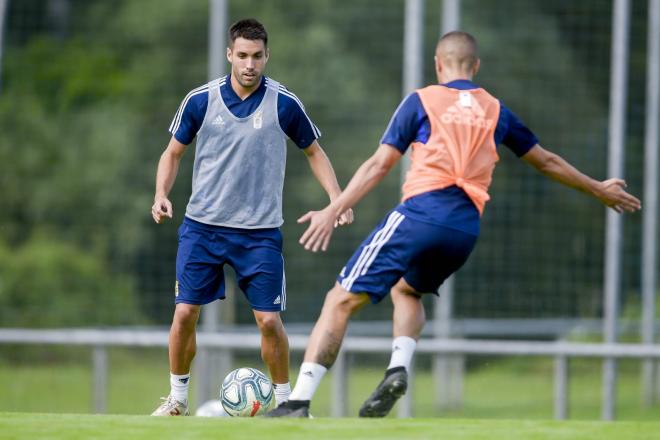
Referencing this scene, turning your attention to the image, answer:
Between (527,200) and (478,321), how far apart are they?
1.49 metres

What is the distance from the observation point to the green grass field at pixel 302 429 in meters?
6.20

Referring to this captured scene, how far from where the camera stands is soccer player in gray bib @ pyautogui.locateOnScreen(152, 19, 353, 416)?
26.2ft

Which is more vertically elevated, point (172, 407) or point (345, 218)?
point (345, 218)

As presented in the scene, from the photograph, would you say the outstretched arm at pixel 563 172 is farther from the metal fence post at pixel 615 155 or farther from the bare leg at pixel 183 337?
the metal fence post at pixel 615 155

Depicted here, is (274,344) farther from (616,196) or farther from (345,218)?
(616,196)

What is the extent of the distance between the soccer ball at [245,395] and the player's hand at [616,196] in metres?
2.67

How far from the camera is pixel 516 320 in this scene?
46.0 ft

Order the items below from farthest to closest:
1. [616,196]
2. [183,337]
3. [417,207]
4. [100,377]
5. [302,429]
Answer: [100,377]
[183,337]
[616,196]
[417,207]
[302,429]

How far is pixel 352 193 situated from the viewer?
22.3ft

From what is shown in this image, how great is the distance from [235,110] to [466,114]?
1759mm

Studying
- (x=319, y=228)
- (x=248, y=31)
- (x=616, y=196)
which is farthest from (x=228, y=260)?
(x=616, y=196)

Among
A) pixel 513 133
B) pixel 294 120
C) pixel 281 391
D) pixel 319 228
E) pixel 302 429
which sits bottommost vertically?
pixel 281 391

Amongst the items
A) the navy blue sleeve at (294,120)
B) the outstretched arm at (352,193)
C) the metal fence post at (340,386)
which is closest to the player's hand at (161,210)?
the navy blue sleeve at (294,120)

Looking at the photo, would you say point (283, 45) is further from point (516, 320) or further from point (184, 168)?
point (516, 320)
